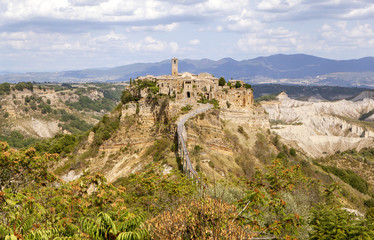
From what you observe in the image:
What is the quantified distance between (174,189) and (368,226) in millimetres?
9526

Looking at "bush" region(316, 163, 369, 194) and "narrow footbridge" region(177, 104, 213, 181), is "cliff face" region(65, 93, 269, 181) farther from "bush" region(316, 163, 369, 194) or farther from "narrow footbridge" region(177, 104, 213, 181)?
"bush" region(316, 163, 369, 194)

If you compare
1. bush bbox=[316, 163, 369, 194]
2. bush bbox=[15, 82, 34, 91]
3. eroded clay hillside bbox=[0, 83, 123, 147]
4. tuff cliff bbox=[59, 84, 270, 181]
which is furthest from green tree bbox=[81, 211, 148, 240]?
bush bbox=[15, 82, 34, 91]

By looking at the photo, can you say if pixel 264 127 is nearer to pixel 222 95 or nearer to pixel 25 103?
pixel 222 95

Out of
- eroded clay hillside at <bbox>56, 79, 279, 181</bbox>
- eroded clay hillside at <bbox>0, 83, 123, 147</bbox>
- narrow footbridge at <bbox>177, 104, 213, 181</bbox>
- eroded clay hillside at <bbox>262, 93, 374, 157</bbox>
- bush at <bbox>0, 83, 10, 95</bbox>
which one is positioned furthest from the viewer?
bush at <bbox>0, 83, 10, 95</bbox>

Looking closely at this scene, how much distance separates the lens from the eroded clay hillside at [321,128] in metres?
105

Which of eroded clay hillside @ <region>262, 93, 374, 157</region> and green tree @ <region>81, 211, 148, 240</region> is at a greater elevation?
green tree @ <region>81, 211, 148, 240</region>

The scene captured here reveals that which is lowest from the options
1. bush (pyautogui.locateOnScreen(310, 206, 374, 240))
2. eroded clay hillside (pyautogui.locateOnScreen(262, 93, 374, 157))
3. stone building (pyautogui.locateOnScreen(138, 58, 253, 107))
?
eroded clay hillside (pyautogui.locateOnScreen(262, 93, 374, 157))

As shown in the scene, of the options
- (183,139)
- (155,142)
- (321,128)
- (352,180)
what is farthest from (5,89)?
(352,180)

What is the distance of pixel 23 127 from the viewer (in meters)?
125

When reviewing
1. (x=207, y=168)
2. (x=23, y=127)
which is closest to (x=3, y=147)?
(x=207, y=168)

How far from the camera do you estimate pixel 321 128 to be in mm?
142875

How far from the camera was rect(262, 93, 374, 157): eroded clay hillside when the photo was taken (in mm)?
104938

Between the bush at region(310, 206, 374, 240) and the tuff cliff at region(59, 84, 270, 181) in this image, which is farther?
the tuff cliff at region(59, 84, 270, 181)

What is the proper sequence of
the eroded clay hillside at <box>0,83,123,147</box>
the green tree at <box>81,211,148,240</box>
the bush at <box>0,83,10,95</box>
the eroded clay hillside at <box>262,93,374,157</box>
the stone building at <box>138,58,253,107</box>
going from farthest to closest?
the bush at <box>0,83,10,95</box> < the eroded clay hillside at <box>0,83,123,147</box> < the eroded clay hillside at <box>262,93,374,157</box> < the stone building at <box>138,58,253,107</box> < the green tree at <box>81,211,148,240</box>
